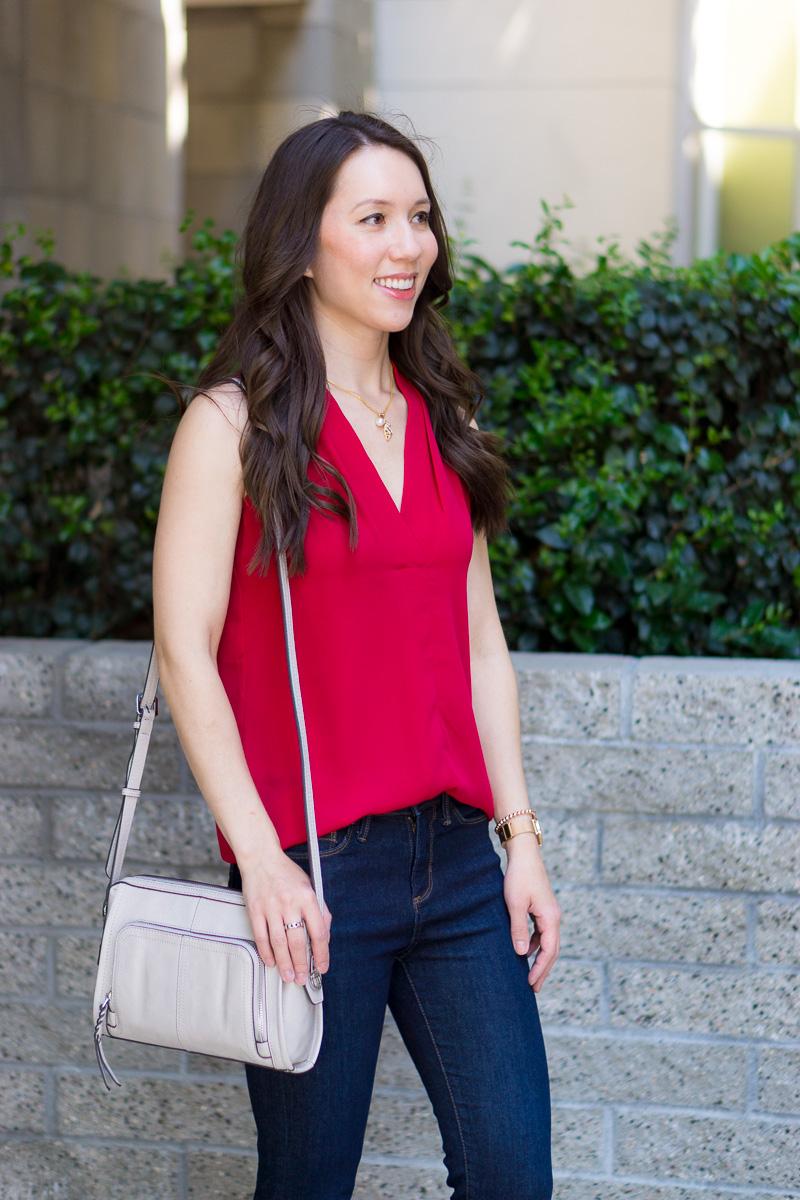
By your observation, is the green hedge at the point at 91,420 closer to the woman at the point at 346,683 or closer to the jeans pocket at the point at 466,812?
the woman at the point at 346,683

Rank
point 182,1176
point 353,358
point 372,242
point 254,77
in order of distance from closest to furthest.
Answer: point 372,242
point 353,358
point 182,1176
point 254,77

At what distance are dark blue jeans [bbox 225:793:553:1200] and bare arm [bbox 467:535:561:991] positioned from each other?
Result: 0.04m

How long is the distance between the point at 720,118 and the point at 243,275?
5229 mm

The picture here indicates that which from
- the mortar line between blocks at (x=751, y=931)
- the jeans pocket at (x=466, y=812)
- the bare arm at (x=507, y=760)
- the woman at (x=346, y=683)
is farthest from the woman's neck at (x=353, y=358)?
the mortar line between blocks at (x=751, y=931)

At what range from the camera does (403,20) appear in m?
5.96

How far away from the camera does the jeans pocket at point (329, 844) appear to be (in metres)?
1.74

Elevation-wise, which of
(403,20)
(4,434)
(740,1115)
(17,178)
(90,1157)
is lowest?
(90,1157)

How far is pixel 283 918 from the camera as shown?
5.31ft

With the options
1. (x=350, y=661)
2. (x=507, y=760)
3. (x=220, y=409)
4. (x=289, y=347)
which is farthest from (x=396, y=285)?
(x=507, y=760)

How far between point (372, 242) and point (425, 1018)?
1.15 meters

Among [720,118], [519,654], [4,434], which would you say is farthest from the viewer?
[720,118]

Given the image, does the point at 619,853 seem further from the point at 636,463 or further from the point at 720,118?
the point at 720,118

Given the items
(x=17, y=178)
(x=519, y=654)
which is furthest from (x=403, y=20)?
(x=519, y=654)

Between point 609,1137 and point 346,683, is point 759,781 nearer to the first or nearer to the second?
point 609,1137
